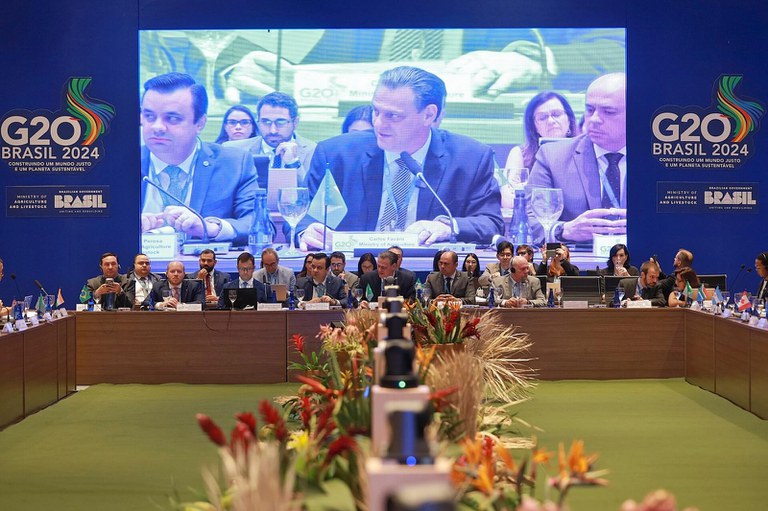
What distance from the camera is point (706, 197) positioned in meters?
9.94

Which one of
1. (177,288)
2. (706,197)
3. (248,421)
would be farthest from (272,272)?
(248,421)

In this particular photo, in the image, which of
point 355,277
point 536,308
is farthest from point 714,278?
point 355,277

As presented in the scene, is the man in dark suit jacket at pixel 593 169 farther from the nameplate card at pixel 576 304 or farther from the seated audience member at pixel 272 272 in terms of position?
the nameplate card at pixel 576 304

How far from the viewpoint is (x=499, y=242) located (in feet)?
31.0

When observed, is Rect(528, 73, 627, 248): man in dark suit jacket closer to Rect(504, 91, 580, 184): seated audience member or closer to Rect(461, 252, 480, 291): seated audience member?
Rect(504, 91, 580, 184): seated audience member

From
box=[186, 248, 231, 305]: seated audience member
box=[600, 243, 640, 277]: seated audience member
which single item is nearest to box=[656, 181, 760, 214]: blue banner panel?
box=[600, 243, 640, 277]: seated audience member

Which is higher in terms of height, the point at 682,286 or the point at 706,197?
the point at 706,197

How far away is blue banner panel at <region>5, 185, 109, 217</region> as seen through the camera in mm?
9852

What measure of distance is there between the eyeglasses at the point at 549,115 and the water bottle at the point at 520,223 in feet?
A: 2.31

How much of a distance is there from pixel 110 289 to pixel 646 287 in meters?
3.96

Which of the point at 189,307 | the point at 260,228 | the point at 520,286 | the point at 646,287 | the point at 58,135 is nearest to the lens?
the point at 189,307

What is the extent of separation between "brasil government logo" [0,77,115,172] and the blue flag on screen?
2161 mm

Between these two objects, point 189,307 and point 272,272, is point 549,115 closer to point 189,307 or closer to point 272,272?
point 272,272

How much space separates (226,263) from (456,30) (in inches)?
124
